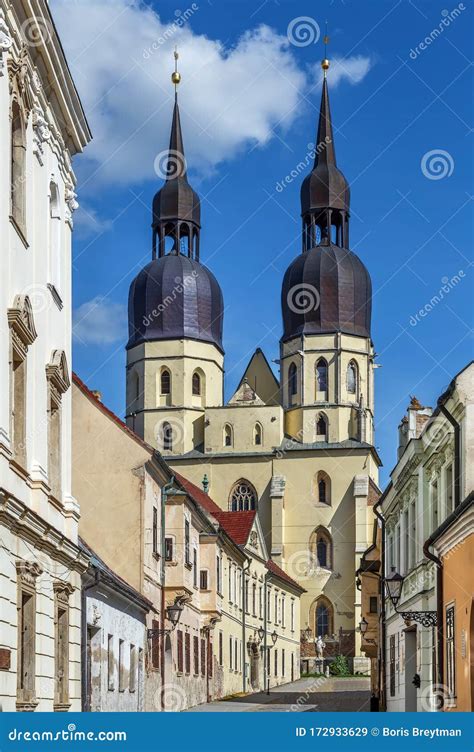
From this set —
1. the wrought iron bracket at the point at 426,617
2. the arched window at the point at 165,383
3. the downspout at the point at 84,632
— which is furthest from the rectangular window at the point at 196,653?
the arched window at the point at 165,383

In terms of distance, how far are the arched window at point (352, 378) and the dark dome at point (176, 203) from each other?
44.2 ft

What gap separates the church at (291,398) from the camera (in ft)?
261

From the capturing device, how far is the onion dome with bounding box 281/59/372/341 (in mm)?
84125

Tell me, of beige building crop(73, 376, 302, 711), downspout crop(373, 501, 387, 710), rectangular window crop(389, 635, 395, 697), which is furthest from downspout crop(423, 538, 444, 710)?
downspout crop(373, 501, 387, 710)

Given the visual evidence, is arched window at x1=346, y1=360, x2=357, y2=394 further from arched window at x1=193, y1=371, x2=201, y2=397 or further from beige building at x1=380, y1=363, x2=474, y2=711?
beige building at x1=380, y1=363, x2=474, y2=711

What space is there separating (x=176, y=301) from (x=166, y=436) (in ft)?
28.1

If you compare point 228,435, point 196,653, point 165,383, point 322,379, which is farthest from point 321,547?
point 196,653

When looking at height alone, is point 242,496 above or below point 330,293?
below

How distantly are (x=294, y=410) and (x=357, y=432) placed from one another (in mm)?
4293

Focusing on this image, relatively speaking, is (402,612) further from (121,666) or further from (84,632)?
(121,666)

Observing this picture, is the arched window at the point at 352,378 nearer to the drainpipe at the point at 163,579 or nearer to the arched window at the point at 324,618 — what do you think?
the arched window at the point at 324,618

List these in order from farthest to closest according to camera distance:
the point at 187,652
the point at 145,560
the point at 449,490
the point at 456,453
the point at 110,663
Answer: the point at 187,652 < the point at 145,560 < the point at 110,663 < the point at 449,490 < the point at 456,453

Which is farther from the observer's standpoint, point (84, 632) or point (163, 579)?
point (163, 579)

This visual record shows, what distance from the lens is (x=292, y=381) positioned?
8438cm
